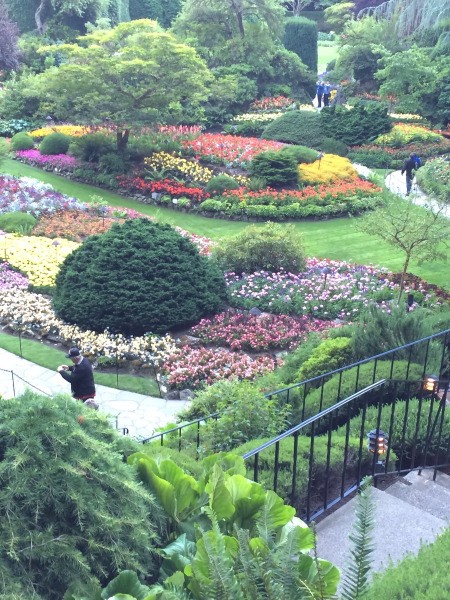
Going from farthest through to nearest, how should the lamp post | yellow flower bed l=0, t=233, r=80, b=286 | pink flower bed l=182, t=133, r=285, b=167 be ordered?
pink flower bed l=182, t=133, r=285, b=167 < yellow flower bed l=0, t=233, r=80, b=286 < the lamp post

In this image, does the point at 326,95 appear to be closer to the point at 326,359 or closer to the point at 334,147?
the point at 334,147

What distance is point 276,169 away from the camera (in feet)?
64.9

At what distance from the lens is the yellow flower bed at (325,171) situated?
20.2 metres

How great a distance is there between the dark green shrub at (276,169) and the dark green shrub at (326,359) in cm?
1211

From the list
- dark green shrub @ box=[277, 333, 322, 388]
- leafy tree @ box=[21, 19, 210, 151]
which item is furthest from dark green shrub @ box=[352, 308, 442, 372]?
leafy tree @ box=[21, 19, 210, 151]

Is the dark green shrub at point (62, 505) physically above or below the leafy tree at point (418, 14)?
below

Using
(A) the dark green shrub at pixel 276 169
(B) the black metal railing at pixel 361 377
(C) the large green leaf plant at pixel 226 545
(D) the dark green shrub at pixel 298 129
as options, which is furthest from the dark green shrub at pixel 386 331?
(D) the dark green shrub at pixel 298 129

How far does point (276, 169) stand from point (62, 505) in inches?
683

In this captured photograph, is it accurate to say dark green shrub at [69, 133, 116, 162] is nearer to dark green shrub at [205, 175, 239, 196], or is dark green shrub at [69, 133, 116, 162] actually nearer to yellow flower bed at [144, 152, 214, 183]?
yellow flower bed at [144, 152, 214, 183]

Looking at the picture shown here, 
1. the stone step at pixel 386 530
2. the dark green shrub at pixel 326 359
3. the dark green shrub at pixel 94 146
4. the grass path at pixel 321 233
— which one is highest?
the stone step at pixel 386 530

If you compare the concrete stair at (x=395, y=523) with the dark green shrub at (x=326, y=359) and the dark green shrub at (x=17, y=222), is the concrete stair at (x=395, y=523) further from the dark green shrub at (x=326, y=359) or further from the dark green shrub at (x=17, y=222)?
the dark green shrub at (x=17, y=222)

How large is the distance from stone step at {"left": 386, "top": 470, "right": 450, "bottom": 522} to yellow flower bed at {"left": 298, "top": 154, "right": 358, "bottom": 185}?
15.0 metres

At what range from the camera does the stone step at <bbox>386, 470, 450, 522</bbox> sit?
17.1 feet

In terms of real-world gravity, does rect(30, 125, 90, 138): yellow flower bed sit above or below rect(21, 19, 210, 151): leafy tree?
below
